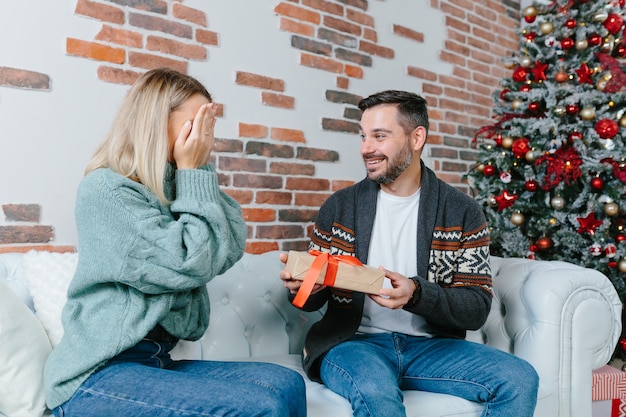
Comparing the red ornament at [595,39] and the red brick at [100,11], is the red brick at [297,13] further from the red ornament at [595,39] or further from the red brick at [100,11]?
the red ornament at [595,39]

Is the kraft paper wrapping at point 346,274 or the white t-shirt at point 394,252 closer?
the kraft paper wrapping at point 346,274

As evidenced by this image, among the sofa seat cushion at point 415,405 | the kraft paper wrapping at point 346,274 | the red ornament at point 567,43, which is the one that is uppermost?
the red ornament at point 567,43

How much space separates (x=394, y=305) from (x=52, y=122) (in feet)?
4.54

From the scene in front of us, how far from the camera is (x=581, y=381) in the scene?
1975 mm

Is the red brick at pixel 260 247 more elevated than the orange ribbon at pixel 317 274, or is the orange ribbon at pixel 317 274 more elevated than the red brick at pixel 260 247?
the orange ribbon at pixel 317 274

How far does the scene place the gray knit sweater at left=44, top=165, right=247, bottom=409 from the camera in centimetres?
134

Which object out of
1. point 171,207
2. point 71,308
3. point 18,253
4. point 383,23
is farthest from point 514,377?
point 383,23

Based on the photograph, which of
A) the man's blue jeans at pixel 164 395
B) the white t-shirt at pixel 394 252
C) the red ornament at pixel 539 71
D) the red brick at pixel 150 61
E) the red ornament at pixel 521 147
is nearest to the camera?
the man's blue jeans at pixel 164 395

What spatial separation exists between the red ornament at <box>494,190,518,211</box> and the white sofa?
0.79 metres

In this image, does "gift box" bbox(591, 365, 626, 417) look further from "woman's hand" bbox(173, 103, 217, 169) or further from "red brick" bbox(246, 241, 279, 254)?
"woman's hand" bbox(173, 103, 217, 169)

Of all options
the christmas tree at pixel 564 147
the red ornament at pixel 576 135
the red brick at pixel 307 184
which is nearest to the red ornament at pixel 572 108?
the christmas tree at pixel 564 147

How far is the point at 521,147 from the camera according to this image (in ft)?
9.93

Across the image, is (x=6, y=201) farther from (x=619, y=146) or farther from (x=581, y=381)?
(x=619, y=146)

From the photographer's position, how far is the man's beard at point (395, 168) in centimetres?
204
